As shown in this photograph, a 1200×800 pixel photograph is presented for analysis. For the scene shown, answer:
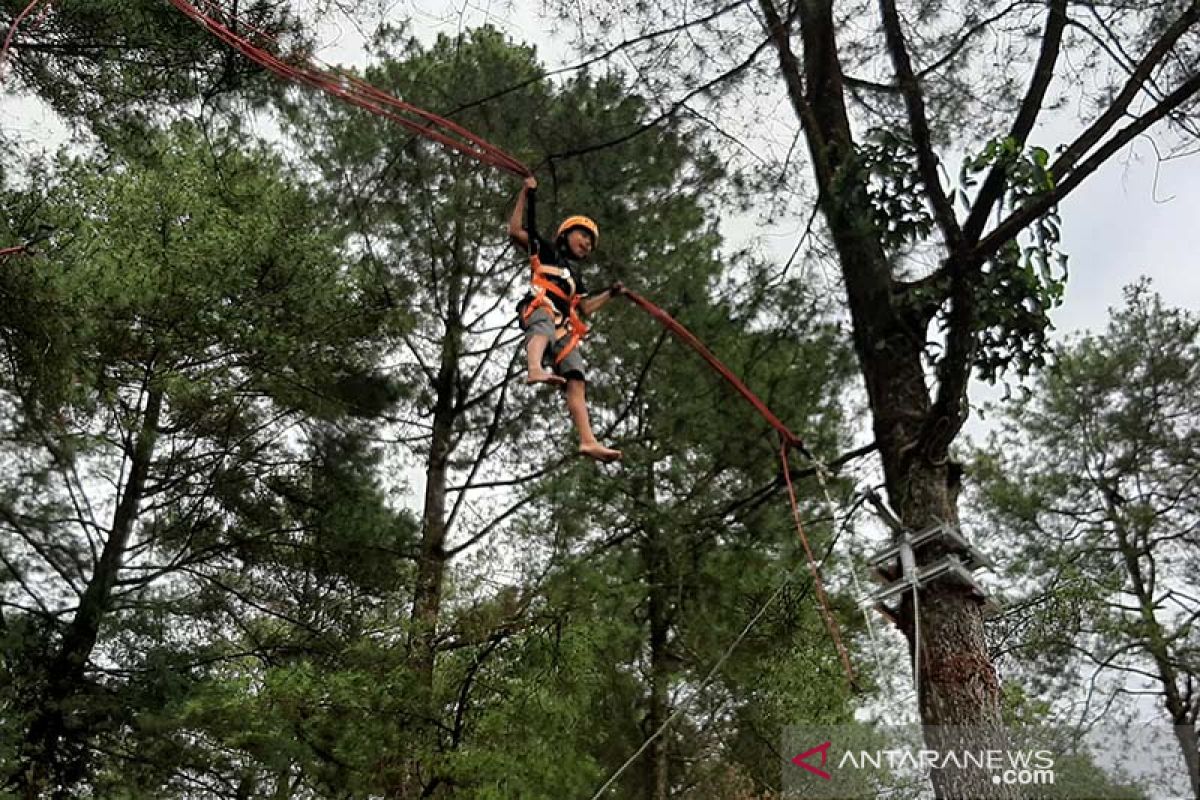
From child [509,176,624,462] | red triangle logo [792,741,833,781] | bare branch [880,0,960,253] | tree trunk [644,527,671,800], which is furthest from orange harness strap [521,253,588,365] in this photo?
tree trunk [644,527,671,800]

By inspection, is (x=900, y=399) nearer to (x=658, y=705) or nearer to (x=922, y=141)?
(x=922, y=141)

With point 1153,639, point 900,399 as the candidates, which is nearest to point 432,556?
point 900,399

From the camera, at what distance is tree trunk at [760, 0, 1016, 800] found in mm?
3336

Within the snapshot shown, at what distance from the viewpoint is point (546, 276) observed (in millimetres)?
Answer: 3928

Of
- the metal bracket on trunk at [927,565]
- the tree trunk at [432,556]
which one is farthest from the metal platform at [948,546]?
the tree trunk at [432,556]

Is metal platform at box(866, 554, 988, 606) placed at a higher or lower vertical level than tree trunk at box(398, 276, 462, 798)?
Result: lower

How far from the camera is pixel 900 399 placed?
4027 mm

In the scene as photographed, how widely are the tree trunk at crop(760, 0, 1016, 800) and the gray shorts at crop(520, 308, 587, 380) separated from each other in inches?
49.0

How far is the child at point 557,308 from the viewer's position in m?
3.76

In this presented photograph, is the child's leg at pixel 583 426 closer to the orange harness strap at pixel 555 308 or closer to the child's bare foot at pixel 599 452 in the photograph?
the child's bare foot at pixel 599 452

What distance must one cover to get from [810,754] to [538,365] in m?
3.82

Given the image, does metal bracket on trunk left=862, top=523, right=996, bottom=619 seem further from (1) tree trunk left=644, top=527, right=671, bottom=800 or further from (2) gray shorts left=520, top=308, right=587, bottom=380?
(1) tree trunk left=644, top=527, right=671, bottom=800

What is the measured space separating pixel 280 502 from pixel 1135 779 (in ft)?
29.0

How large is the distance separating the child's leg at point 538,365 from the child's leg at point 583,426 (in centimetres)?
8
